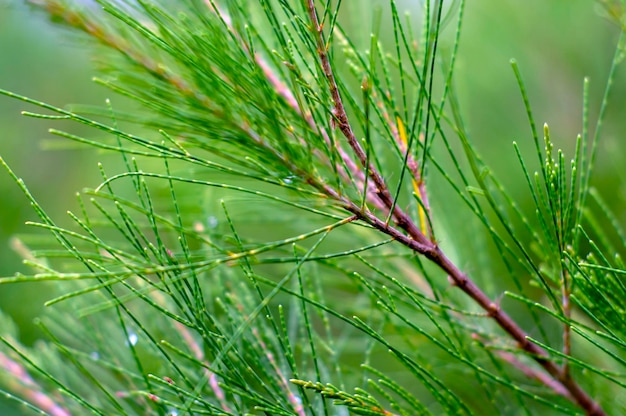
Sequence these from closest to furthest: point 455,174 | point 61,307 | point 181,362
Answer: point 181,362, point 61,307, point 455,174

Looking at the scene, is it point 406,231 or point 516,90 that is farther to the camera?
point 516,90

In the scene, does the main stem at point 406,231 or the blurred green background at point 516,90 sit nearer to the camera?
the main stem at point 406,231

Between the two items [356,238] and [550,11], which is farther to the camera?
[550,11]

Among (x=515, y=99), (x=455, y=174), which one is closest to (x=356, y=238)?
(x=455, y=174)

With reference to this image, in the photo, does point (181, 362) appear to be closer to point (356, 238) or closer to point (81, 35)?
point (356, 238)

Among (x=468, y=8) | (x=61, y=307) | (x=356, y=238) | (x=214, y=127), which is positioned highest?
(x=468, y=8)

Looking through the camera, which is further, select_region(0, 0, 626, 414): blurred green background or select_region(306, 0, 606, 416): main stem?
select_region(0, 0, 626, 414): blurred green background

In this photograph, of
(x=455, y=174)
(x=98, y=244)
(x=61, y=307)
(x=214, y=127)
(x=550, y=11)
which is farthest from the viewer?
(x=550, y=11)

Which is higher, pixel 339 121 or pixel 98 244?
pixel 339 121
